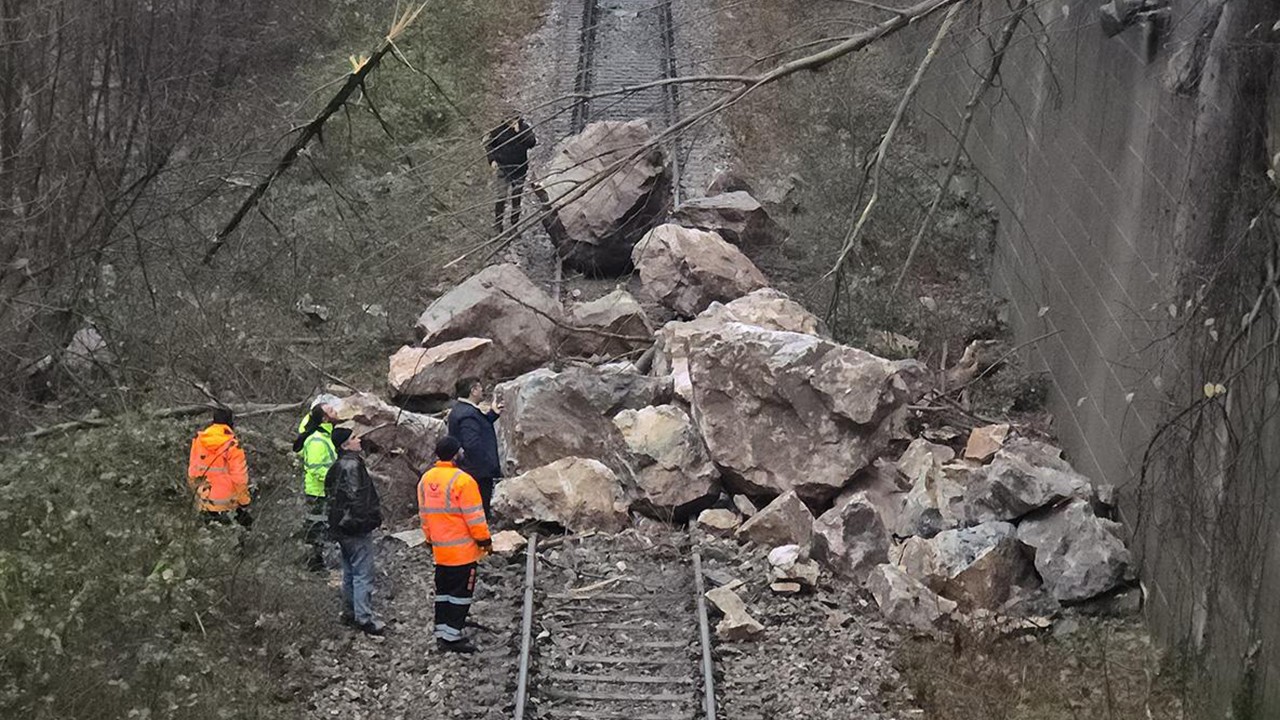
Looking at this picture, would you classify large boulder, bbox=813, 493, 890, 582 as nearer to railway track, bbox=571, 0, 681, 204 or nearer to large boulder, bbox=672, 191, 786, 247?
large boulder, bbox=672, 191, 786, 247

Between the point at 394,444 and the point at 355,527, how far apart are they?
269cm

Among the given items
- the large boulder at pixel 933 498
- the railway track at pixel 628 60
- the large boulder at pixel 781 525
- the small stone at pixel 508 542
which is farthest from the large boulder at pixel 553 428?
the railway track at pixel 628 60

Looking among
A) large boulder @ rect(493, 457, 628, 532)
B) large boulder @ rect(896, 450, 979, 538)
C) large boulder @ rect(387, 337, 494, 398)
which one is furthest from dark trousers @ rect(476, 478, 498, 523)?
large boulder @ rect(896, 450, 979, 538)

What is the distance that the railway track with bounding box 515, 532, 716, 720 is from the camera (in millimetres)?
10234

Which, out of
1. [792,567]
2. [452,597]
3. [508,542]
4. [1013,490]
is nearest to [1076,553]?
[1013,490]

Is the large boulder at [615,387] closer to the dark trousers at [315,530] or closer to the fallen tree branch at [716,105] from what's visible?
the dark trousers at [315,530]

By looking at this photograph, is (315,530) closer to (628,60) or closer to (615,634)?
(615,634)

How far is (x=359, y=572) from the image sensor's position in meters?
11.1

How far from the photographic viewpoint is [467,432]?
42.2 feet

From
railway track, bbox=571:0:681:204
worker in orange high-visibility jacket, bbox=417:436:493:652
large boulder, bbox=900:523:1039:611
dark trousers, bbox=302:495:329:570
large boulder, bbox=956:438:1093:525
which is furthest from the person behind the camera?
railway track, bbox=571:0:681:204

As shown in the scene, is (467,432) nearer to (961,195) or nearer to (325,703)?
(325,703)

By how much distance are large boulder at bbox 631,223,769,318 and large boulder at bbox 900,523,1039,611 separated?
18.4 feet

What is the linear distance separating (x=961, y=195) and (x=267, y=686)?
11.6 m

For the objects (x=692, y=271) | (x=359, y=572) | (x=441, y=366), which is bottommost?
(x=359, y=572)
